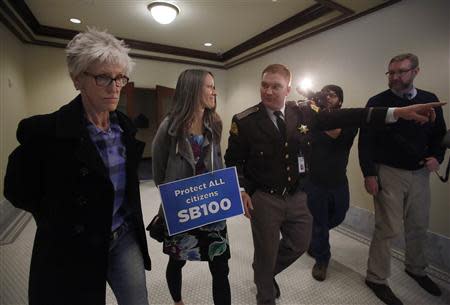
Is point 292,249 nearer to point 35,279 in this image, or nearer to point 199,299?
point 199,299

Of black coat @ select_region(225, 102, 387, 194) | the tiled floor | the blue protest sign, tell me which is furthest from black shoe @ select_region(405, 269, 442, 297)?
the blue protest sign

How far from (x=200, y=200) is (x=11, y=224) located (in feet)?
9.86

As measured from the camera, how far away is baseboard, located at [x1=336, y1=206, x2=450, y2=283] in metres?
2.17

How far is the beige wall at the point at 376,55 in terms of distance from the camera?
232 cm

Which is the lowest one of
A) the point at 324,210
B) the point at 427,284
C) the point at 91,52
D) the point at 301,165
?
the point at 427,284

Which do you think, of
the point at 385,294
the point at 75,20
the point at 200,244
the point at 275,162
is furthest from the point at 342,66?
the point at 75,20

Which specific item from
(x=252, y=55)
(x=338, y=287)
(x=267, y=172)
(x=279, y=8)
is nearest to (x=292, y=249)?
(x=267, y=172)

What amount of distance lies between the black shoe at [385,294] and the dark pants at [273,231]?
2.49ft

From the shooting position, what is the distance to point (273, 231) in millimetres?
1501

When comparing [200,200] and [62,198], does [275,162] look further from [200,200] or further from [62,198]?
[62,198]

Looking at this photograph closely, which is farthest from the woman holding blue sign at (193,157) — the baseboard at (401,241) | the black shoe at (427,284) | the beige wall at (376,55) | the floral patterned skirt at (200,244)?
the beige wall at (376,55)

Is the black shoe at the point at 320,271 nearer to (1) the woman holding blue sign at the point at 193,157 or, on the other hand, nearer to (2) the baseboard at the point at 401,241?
(2) the baseboard at the point at 401,241

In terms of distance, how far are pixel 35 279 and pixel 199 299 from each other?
3.93 ft

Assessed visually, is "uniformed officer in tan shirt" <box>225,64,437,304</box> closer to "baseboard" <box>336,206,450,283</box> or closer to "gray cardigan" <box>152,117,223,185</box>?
"gray cardigan" <box>152,117,223,185</box>
